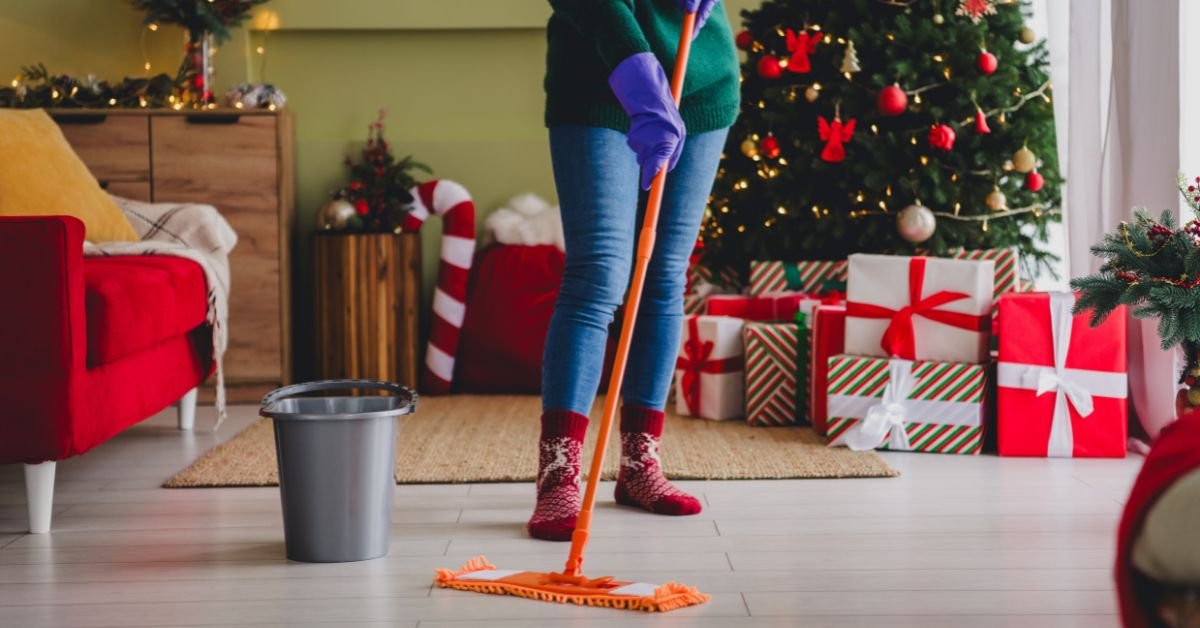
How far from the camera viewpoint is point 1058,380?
2.67 meters

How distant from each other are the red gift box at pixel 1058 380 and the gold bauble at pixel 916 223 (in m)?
0.45

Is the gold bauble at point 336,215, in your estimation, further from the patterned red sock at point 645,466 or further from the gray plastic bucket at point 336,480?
the gray plastic bucket at point 336,480

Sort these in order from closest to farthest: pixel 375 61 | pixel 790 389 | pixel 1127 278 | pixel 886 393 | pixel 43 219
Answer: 1. pixel 43 219
2. pixel 1127 278
3. pixel 886 393
4. pixel 790 389
5. pixel 375 61

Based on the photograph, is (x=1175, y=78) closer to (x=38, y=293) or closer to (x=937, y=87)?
(x=937, y=87)

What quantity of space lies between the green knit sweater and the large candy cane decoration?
6.50 feet

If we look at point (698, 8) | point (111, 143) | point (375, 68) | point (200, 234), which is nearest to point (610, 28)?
point (698, 8)

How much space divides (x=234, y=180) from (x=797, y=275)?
1757 millimetres

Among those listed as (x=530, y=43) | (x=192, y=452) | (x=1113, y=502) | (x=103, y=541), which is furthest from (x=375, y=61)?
(x=1113, y=502)

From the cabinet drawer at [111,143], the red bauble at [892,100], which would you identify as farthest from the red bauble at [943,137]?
the cabinet drawer at [111,143]

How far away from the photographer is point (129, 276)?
2289 millimetres

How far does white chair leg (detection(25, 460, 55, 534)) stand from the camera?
196 centimetres

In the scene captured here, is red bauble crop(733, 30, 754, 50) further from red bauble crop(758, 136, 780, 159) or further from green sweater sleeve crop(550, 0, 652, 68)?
green sweater sleeve crop(550, 0, 652, 68)

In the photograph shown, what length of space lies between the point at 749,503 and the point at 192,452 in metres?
1.39

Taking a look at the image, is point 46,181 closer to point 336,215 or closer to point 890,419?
point 336,215
